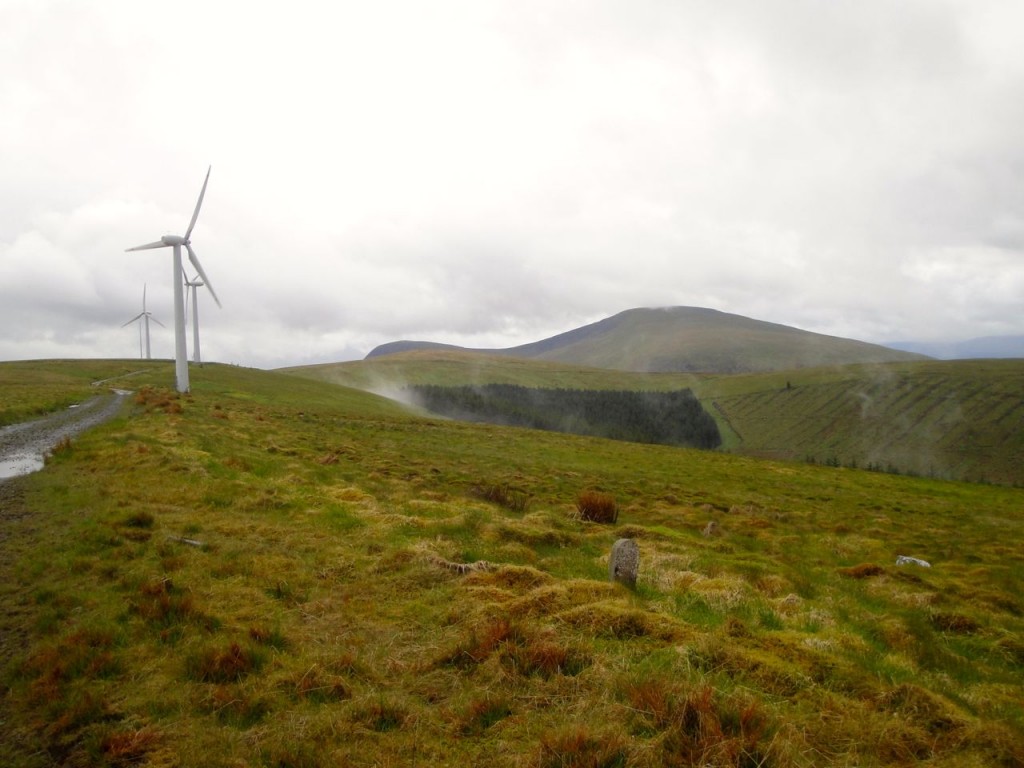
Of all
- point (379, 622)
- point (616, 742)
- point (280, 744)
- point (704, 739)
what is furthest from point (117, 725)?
point (704, 739)

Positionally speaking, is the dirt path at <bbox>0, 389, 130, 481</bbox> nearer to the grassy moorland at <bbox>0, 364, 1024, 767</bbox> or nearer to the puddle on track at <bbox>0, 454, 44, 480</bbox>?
the puddle on track at <bbox>0, 454, 44, 480</bbox>

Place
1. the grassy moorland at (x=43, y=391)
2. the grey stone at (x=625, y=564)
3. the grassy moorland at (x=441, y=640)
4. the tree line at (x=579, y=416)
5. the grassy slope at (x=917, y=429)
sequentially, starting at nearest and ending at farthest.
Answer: the grassy moorland at (x=441, y=640) < the grey stone at (x=625, y=564) < the grassy moorland at (x=43, y=391) < the grassy slope at (x=917, y=429) < the tree line at (x=579, y=416)

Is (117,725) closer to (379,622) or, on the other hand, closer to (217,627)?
(217,627)

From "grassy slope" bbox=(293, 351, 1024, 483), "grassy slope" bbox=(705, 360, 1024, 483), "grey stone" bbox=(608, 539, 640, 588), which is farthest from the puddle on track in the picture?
"grassy slope" bbox=(705, 360, 1024, 483)

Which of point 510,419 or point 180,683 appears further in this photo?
point 510,419

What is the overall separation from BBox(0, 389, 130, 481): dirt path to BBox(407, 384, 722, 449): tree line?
11092 centimetres

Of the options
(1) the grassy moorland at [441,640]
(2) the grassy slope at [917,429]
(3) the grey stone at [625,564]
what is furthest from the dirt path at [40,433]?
(2) the grassy slope at [917,429]

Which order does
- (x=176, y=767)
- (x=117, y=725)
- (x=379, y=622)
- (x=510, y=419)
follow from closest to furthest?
1. (x=176, y=767)
2. (x=117, y=725)
3. (x=379, y=622)
4. (x=510, y=419)

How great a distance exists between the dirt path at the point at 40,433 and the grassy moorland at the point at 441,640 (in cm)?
128

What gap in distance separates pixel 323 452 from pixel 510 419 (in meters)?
130

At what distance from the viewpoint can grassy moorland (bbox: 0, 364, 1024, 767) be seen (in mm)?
6539

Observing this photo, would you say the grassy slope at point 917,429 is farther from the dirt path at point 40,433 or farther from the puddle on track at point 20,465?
the puddle on track at point 20,465

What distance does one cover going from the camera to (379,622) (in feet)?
32.7

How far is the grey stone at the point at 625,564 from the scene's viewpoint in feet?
39.8
